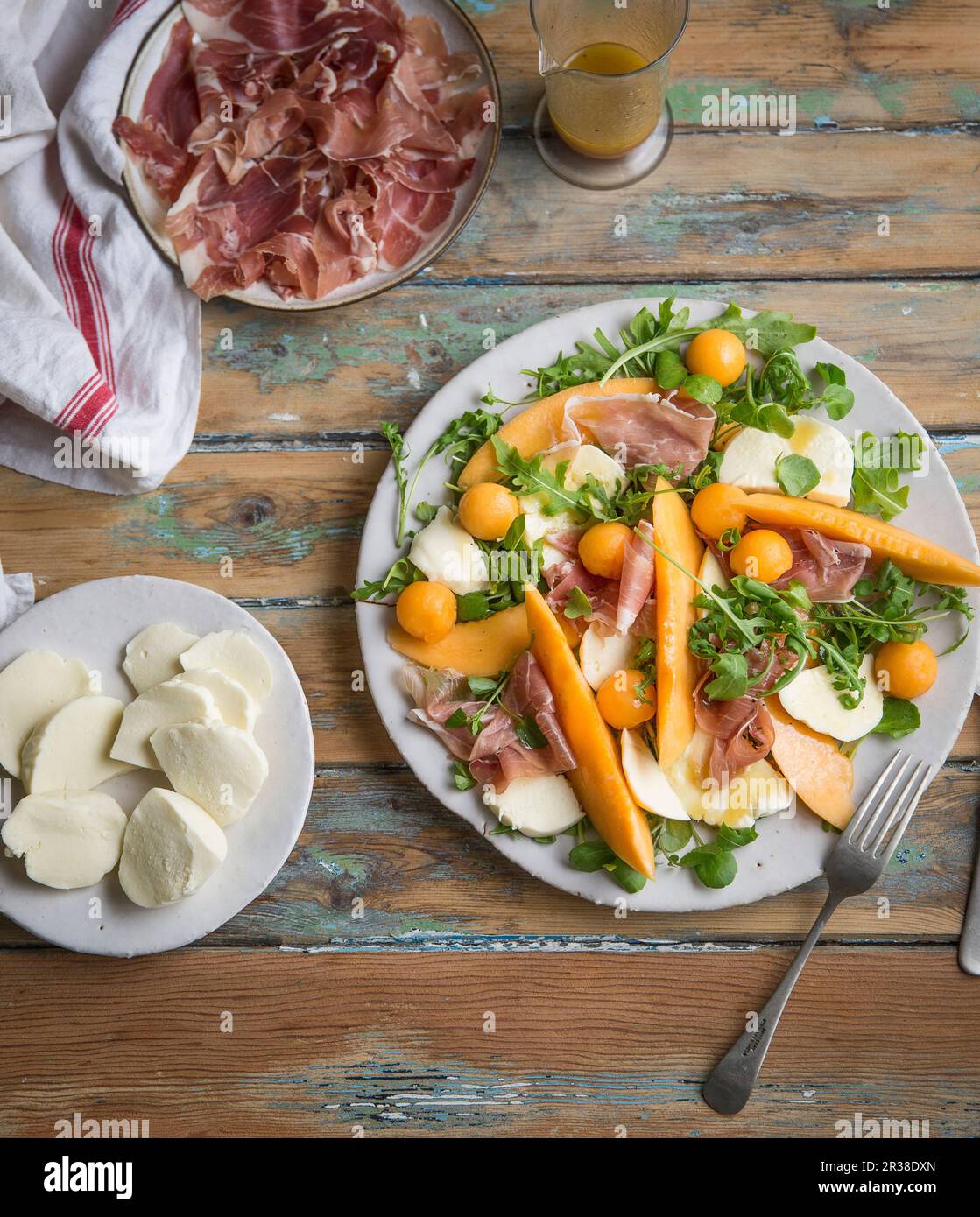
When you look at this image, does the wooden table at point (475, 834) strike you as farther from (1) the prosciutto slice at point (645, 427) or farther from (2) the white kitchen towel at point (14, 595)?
(1) the prosciutto slice at point (645, 427)

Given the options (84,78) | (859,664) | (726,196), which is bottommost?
(859,664)

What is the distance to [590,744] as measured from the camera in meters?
1.66

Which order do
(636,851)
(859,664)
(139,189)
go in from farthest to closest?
(139,189)
(859,664)
(636,851)

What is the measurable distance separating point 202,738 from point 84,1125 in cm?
79

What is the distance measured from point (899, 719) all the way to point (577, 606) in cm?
60

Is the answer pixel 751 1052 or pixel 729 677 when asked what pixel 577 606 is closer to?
pixel 729 677

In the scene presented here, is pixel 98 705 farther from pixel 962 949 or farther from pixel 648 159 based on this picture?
pixel 962 949

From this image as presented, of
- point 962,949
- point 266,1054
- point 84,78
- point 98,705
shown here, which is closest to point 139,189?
point 84,78

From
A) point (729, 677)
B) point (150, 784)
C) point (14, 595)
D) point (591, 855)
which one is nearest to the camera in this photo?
point (729, 677)

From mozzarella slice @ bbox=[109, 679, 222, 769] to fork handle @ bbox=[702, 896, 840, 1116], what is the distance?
1.10 m

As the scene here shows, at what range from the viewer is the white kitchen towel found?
1.91 meters

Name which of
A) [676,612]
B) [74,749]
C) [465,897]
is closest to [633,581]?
[676,612]

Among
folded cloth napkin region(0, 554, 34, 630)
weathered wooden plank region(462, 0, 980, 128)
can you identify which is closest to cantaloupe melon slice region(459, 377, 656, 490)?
weathered wooden plank region(462, 0, 980, 128)

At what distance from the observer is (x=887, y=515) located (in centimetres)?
178
